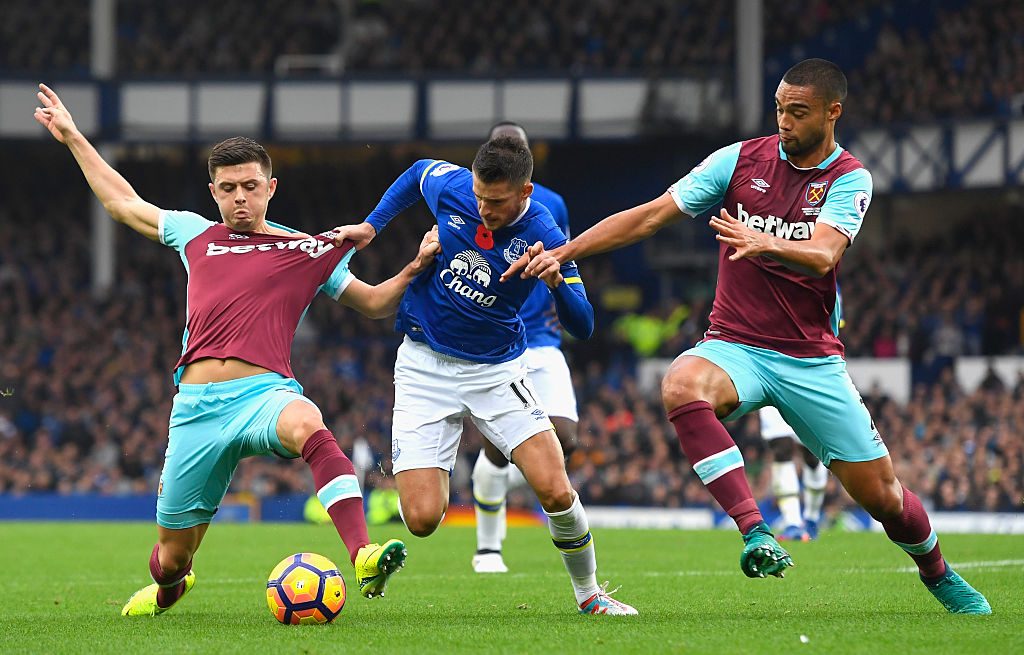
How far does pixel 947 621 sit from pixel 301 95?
86.0ft

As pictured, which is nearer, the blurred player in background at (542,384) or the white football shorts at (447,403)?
the white football shorts at (447,403)

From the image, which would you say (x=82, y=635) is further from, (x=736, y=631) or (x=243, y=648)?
(x=736, y=631)

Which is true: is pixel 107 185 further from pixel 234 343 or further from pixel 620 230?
pixel 620 230

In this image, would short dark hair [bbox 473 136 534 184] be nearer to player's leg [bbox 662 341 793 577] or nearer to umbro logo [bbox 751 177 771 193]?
umbro logo [bbox 751 177 771 193]

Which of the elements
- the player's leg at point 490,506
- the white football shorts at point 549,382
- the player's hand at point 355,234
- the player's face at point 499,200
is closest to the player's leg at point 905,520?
the player's face at point 499,200

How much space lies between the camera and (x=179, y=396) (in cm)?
685

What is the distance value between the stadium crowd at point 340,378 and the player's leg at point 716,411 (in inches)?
507

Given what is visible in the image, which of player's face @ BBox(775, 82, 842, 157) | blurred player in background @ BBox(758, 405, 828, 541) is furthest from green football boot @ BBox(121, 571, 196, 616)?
blurred player in background @ BBox(758, 405, 828, 541)

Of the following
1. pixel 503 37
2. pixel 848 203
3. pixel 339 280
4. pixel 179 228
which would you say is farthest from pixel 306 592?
pixel 503 37

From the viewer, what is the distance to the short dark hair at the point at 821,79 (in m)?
6.72

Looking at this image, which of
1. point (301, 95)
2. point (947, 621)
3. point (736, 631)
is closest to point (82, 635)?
point (736, 631)

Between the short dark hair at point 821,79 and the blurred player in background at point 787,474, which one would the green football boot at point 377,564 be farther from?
the blurred player in background at point 787,474

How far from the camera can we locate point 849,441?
679 cm

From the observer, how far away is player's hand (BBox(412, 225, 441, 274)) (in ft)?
24.1
